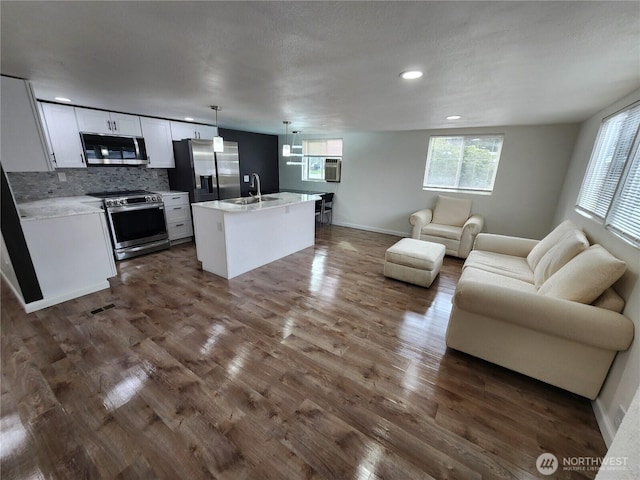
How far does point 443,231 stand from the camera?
4.39 meters

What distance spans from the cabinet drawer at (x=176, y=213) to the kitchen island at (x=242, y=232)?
1.24m

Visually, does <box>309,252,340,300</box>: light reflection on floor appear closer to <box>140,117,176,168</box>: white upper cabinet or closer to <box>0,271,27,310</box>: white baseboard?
<box>0,271,27,310</box>: white baseboard

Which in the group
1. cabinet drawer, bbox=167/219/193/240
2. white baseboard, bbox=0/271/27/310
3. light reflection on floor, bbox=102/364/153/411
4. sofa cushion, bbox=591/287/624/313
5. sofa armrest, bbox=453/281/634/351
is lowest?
light reflection on floor, bbox=102/364/153/411

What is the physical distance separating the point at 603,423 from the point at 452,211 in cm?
374

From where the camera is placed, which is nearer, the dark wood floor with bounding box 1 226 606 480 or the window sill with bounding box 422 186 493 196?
the dark wood floor with bounding box 1 226 606 480

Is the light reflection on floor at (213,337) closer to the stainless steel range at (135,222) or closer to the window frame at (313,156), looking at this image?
the stainless steel range at (135,222)

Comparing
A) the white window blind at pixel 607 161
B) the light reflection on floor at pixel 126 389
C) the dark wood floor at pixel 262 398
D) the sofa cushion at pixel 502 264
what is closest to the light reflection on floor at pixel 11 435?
the dark wood floor at pixel 262 398

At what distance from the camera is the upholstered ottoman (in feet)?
10.4

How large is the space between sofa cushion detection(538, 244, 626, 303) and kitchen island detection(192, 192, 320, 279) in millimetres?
3093

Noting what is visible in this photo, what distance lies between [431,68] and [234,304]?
278 cm

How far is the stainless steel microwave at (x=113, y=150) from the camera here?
3.65 metres

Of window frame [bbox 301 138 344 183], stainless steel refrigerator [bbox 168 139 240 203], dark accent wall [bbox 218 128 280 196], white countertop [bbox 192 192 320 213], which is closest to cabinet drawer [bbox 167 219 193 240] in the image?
stainless steel refrigerator [bbox 168 139 240 203]

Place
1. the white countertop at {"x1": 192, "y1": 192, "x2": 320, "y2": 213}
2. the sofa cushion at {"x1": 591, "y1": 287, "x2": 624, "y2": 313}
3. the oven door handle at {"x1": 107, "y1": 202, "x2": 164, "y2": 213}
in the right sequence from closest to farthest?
the sofa cushion at {"x1": 591, "y1": 287, "x2": 624, "y2": 313} → the white countertop at {"x1": 192, "y1": 192, "x2": 320, "y2": 213} → the oven door handle at {"x1": 107, "y1": 202, "x2": 164, "y2": 213}

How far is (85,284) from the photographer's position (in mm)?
2934
